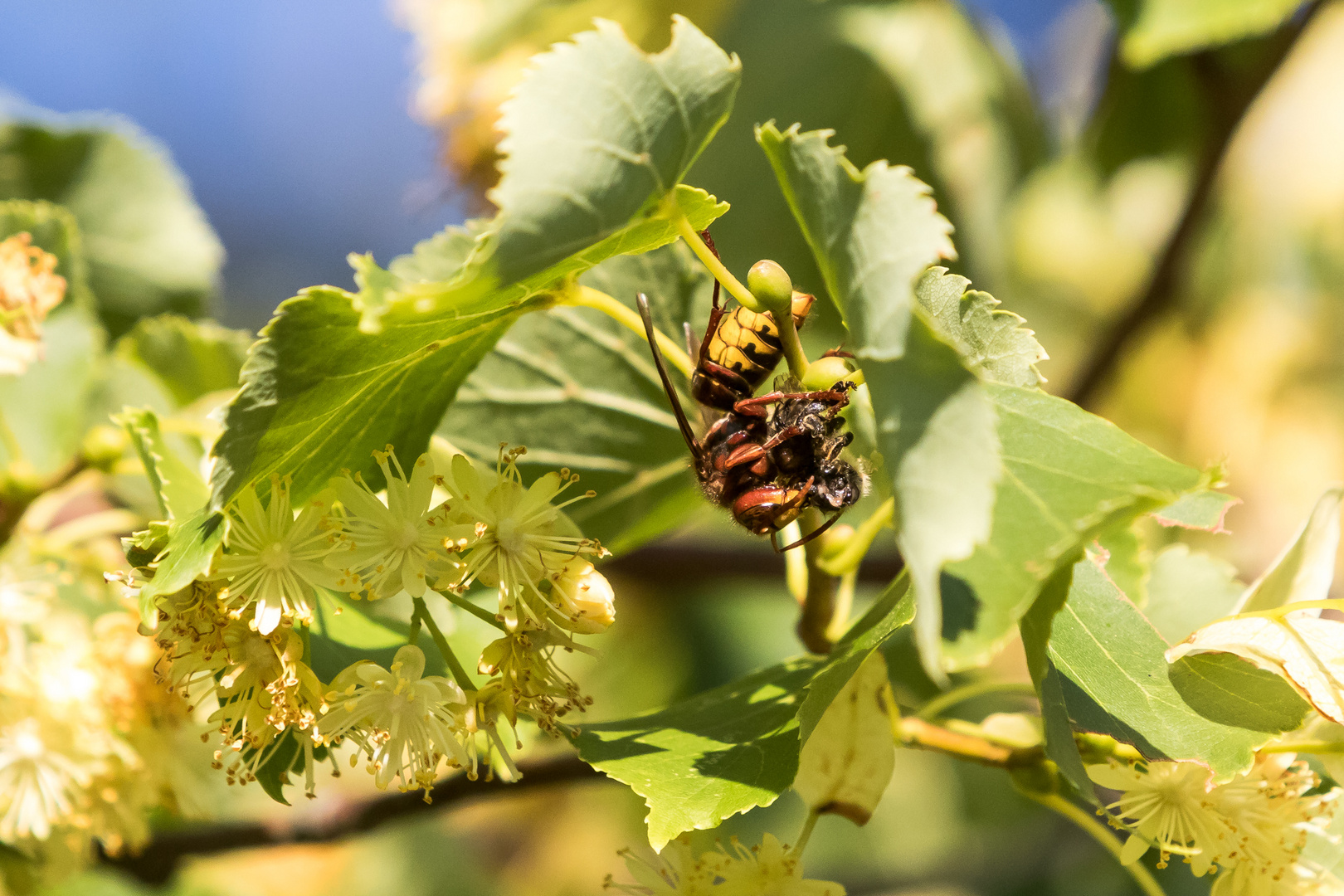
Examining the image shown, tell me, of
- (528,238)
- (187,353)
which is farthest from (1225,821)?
(187,353)

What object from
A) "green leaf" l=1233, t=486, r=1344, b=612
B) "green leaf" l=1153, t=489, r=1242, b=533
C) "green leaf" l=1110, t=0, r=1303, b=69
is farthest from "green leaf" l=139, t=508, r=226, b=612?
"green leaf" l=1110, t=0, r=1303, b=69

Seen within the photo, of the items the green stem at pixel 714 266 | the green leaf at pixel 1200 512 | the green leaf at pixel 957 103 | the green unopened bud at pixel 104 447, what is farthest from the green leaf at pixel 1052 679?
the green leaf at pixel 957 103

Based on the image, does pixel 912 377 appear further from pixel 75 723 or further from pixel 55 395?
pixel 55 395

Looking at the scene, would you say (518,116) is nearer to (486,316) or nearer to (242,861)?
(486,316)

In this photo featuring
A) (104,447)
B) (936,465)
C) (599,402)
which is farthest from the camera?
(104,447)

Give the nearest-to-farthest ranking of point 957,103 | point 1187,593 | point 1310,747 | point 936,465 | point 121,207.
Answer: point 936,465, point 1310,747, point 1187,593, point 121,207, point 957,103

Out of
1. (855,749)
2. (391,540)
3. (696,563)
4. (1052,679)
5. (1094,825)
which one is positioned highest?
(391,540)

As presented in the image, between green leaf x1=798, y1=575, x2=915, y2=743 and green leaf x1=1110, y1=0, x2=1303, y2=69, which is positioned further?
green leaf x1=1110, y1=0, x2=1303, y2=69

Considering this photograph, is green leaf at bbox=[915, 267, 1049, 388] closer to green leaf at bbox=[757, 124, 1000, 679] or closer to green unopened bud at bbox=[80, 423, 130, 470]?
green leaf at bbox=[757, 124, 1000, 679]
